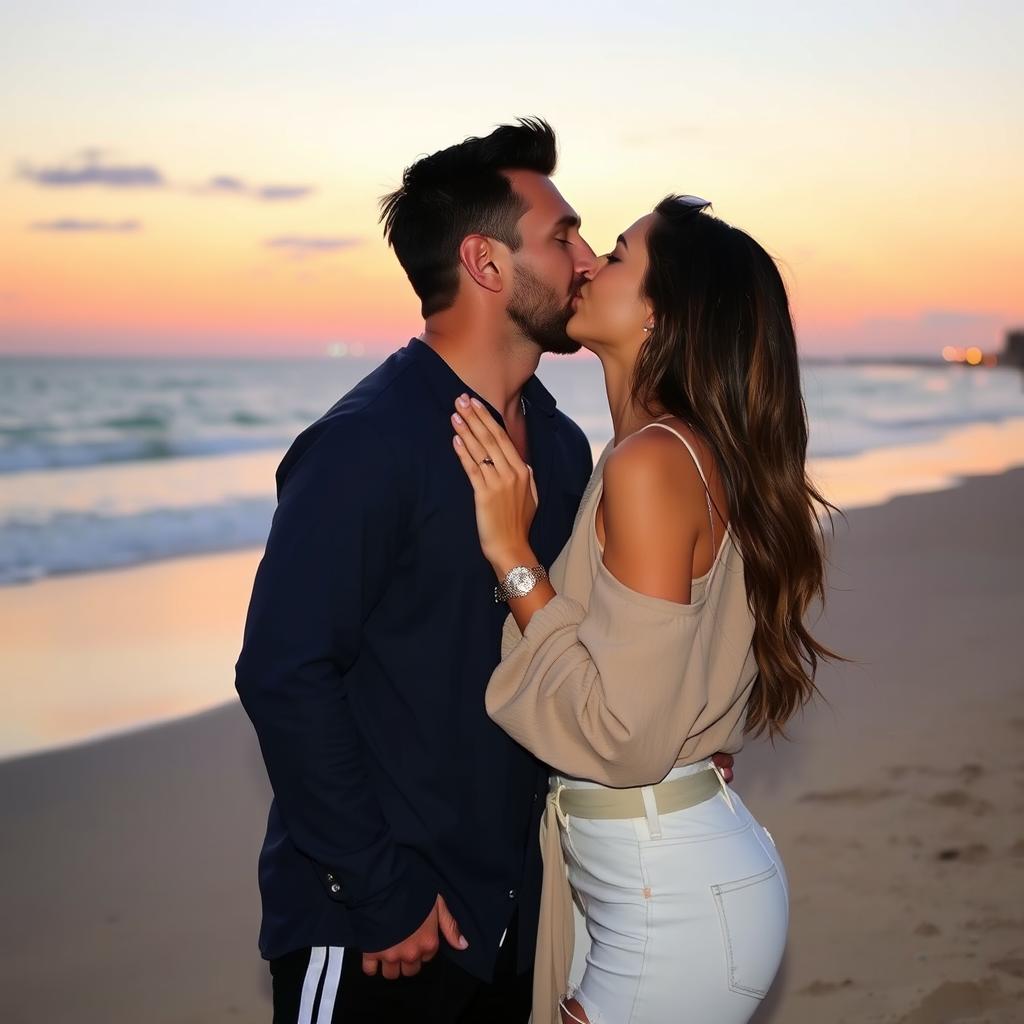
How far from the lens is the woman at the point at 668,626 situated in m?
2.49

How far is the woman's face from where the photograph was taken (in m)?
2.92

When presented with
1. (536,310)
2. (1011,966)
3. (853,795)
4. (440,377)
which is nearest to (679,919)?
(440,377)

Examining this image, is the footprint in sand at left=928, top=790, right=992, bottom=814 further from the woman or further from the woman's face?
the woman's face

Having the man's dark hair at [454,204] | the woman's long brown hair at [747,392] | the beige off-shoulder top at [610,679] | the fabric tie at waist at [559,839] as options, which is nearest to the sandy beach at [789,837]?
the fabric tie at waist at [559,839]

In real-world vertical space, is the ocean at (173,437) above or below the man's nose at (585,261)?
below

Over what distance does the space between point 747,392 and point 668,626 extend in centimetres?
59

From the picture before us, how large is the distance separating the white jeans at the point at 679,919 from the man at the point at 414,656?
1.00 ft

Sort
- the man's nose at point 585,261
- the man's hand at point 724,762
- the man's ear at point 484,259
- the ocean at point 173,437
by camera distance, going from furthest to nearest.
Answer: the ocean at point 173,437
the man's hand at point 724,762
the man's nose at point 585,261
the man's ear at point 484,259

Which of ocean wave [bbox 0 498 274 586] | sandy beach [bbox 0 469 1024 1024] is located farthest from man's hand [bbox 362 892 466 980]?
ocean wave [bbox 0 498 274 586]

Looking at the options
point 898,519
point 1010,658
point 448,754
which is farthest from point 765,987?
point 898,519

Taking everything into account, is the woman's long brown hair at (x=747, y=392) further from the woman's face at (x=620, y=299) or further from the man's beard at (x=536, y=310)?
the man's beard at (x=536, y=310)

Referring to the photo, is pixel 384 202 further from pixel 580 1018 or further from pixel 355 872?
pixel 580 1018

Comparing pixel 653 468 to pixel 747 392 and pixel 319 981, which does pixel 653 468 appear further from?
pixel 319 981

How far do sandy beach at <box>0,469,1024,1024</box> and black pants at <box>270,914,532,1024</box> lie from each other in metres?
1.88
